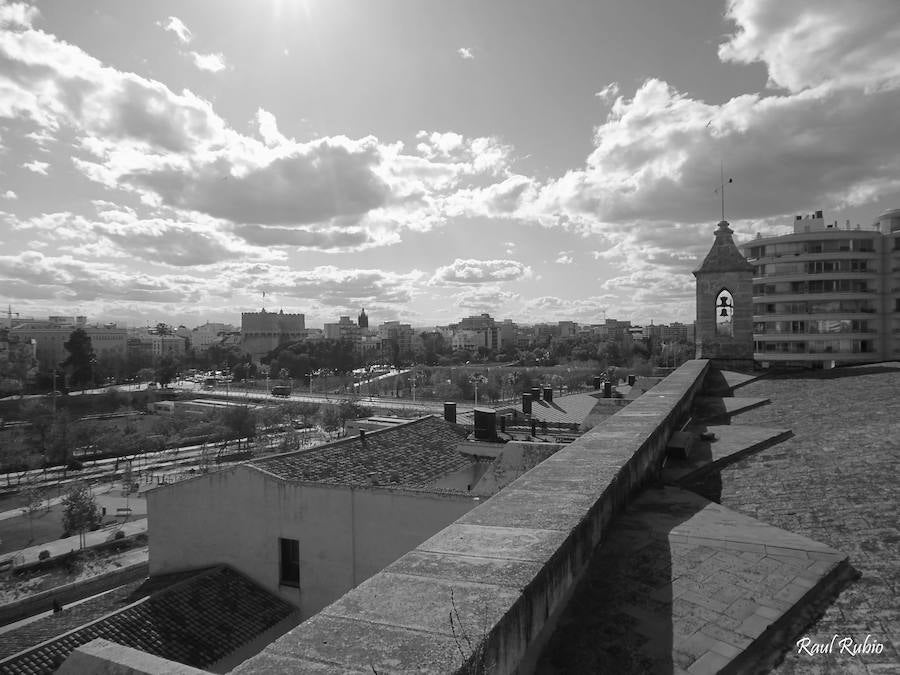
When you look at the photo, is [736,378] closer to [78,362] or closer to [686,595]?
[686,595]

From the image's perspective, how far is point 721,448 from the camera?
5738mm

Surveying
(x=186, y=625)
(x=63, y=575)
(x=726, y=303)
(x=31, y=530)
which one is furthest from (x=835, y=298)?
(x=31, y=530)

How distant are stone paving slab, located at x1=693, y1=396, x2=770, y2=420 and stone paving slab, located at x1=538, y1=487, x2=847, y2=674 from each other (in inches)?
200

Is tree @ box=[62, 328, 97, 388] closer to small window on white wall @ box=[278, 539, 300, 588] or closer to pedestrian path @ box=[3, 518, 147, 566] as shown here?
pedestrian path @ box=[3, 518, 147, 566]

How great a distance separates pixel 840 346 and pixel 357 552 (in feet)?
121

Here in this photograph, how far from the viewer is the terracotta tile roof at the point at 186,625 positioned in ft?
31.9

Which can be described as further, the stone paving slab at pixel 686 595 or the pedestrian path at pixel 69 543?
the pedestrian path at pixel 69 543

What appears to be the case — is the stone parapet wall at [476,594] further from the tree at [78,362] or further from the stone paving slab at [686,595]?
the tree at [78,362]

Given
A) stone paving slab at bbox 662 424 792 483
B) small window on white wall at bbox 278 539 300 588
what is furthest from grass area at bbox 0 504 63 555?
stone paving slab at bbox 662 424 792 483

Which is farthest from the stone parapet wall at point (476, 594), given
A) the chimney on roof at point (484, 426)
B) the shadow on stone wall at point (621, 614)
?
the chimney on roof at point (484, 426)

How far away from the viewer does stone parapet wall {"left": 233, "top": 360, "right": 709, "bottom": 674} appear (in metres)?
1.67

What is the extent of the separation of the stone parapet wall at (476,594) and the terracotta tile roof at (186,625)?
9248mm

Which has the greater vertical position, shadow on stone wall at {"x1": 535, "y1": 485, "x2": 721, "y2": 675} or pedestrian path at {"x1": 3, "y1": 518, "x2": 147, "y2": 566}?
shadow on stone wall at {"x1": 535, "y1": 485, "x2": 721, "y2": 675}

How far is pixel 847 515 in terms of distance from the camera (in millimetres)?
3582
